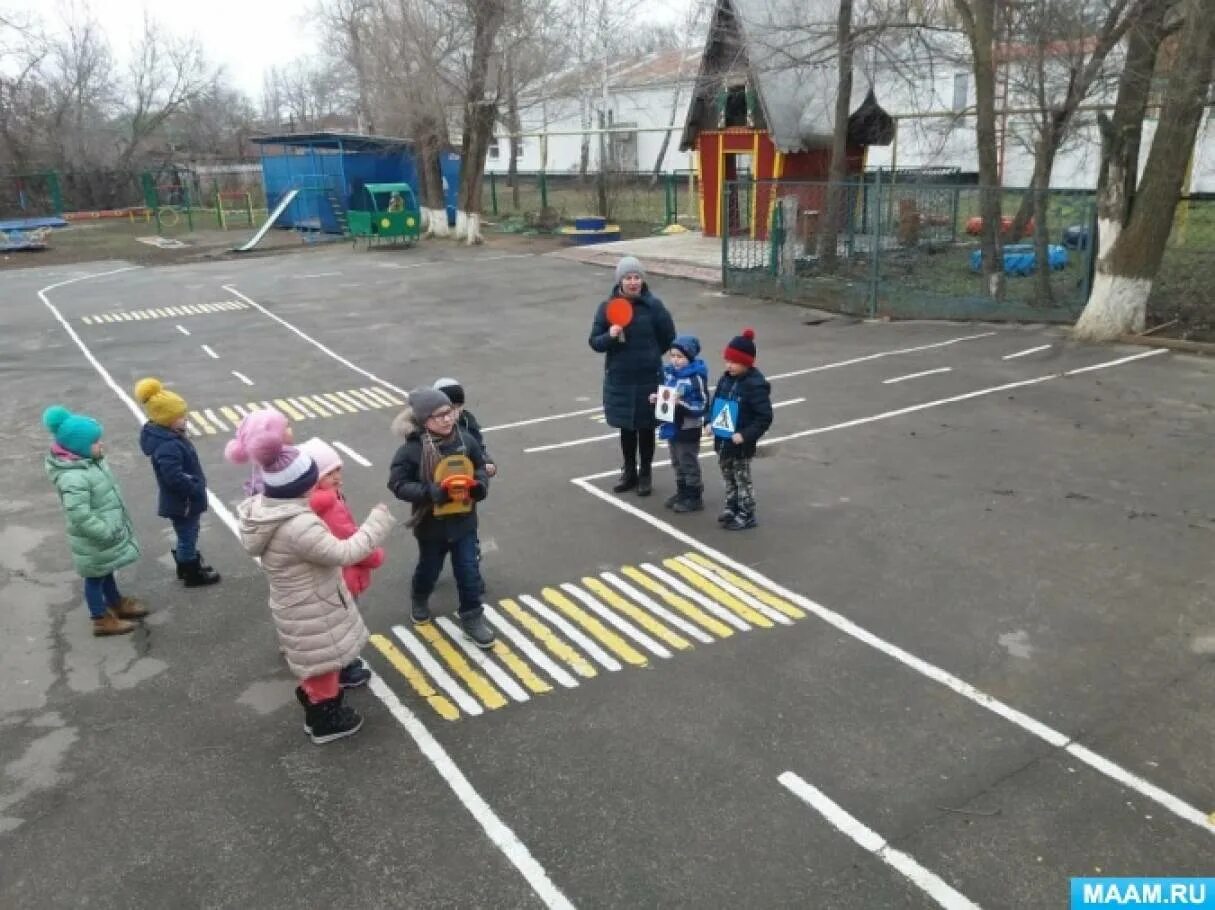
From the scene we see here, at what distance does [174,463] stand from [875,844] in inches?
189

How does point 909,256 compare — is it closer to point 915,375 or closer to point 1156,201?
point 1156,201

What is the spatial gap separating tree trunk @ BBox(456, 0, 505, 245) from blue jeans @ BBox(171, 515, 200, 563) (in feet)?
77.5

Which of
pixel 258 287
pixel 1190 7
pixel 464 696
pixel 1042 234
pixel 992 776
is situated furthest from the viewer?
pixel 258 287

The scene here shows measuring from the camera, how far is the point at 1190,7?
11391 mm

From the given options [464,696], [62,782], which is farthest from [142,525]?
[464,696]

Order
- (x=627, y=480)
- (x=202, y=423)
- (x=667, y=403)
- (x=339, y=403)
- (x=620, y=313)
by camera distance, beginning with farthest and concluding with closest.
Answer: (x=339, y=403), (x=202, y=423), (x=627, y=480), (x=620, y=313), (x=667, y=403)

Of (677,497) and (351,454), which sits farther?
(351,454)

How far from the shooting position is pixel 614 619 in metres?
5.80

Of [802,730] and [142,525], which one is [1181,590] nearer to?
[802,730]

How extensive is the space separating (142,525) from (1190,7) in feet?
43.5

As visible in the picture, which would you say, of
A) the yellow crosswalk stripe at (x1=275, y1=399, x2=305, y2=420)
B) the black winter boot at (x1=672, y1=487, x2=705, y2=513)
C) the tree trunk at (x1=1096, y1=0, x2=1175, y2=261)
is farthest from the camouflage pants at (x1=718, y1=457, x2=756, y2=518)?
the tree trunk at (x1=1096, y1=0, x2=1175, y2=261)

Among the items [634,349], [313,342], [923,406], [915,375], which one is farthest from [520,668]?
[313,342]

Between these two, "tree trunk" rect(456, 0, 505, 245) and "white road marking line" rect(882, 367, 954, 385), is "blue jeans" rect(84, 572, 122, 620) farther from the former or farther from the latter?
"tree trunk" rect(456, 0, 505, 245)

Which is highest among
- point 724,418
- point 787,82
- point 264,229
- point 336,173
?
point 787,82
